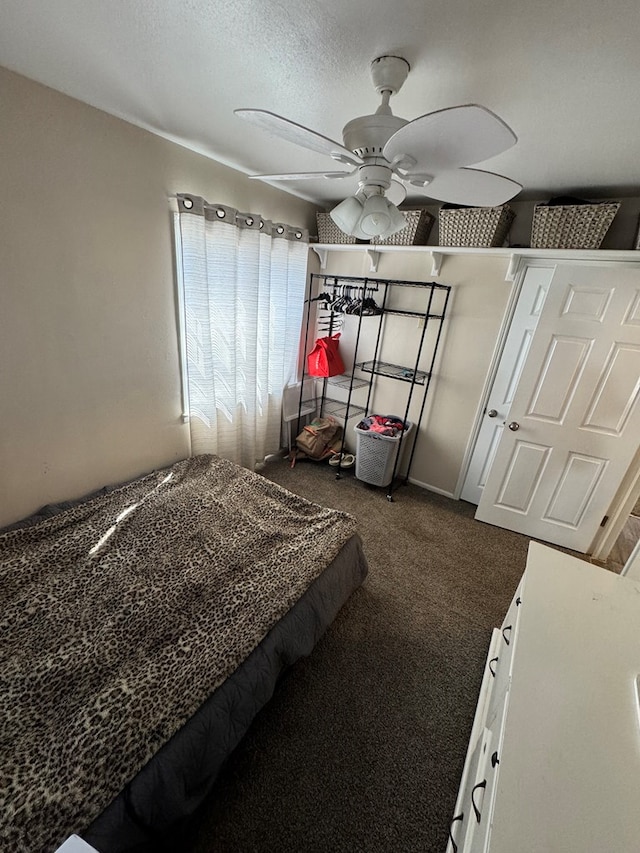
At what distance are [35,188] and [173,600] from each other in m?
1.94

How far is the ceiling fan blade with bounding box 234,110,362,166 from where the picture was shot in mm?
929

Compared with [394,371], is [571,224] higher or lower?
higher

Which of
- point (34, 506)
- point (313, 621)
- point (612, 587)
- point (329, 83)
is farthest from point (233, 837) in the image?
point (329, 83)

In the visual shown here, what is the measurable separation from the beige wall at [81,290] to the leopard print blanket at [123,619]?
0.37 m

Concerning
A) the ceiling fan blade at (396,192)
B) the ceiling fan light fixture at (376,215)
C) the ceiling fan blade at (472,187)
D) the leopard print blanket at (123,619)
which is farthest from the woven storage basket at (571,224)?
the leopard print blanket at (123,619)

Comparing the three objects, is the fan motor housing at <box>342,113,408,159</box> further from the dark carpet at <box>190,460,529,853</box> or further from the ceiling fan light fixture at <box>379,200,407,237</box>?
the dark carpet at <box>190,460,529,853</box>

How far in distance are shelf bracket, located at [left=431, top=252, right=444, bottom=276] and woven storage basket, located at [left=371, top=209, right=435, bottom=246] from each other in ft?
0.55

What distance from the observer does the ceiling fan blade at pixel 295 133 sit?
3.05 feet

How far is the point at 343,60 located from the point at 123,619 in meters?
2.14

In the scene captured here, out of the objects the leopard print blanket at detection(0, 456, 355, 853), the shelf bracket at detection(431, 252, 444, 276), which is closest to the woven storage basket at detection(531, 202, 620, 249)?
the shelf bracket at detection(431, 252, 444, 276)

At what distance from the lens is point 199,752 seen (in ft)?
3.49

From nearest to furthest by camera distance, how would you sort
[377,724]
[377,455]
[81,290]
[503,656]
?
[503,656] < [377,724] < [81,290] < [377,455]

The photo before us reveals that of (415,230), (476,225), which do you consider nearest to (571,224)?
(476,225)

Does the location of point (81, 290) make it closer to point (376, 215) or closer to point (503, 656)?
point (376, 215)
